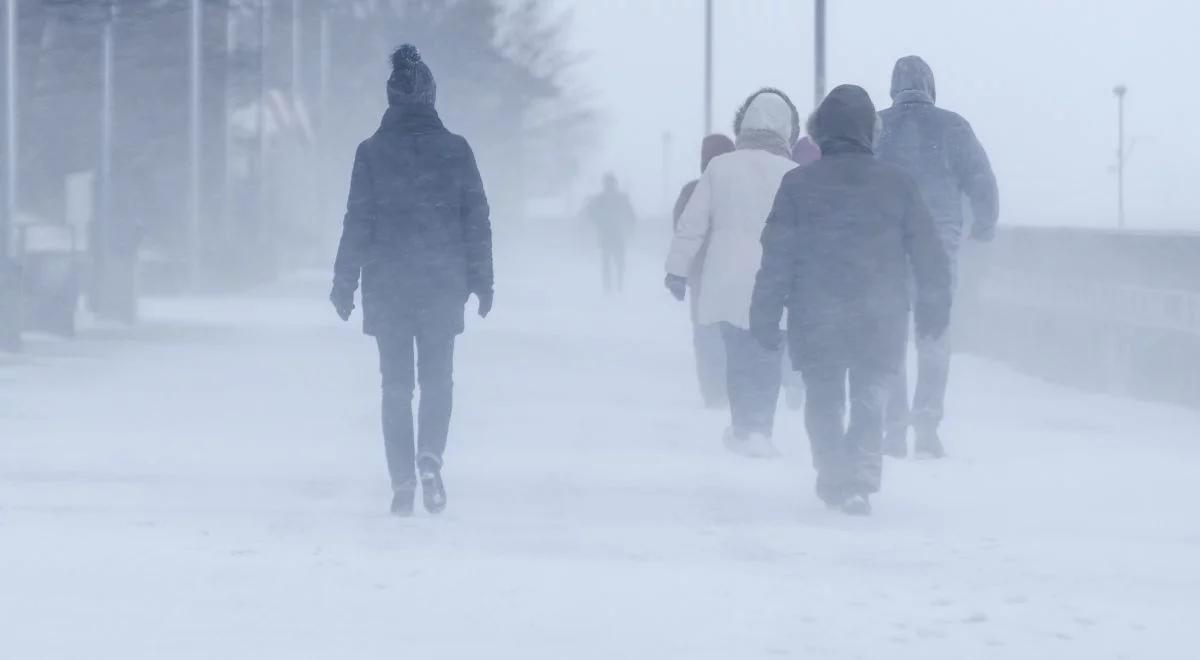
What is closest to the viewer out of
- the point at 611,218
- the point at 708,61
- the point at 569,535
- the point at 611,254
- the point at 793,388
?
the point at 569,535

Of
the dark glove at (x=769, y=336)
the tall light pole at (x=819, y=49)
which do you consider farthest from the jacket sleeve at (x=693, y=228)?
the tall light pole at (x=819, y=49)

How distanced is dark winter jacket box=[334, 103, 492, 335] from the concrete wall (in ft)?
16.9

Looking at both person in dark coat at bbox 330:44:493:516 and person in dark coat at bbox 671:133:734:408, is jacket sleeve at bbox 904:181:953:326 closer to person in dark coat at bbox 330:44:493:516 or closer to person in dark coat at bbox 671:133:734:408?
person in dark coat at bbox 330:44:493:516

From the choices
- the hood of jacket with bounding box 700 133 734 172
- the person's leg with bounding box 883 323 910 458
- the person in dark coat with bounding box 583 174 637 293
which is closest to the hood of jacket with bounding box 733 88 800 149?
the person's leg with bounding box 883 323 910 458

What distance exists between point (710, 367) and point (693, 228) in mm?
2833

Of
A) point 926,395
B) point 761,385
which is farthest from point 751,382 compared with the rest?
point 926,395

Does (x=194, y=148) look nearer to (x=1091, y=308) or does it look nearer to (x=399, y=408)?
(x=1091, y=308)

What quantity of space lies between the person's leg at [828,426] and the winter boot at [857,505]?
0.18 ft

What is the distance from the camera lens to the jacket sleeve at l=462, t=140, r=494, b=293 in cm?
876

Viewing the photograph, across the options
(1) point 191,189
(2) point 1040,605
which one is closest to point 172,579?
(2) point 1040,605

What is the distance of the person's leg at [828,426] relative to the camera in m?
9.24

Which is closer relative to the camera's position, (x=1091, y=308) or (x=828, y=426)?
(x=828, y=426)

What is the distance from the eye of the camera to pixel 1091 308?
58.4 feet

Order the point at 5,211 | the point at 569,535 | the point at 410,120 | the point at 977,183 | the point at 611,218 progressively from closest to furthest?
1. the point at 569,535
2. the point at 410,120
3. the point at 977,183
4. the point at 5,211
5. the point at 611,218
